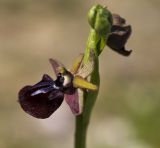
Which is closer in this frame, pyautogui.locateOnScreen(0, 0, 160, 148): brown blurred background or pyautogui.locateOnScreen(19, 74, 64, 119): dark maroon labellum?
pyautogui.locateOnScreen(19, 74, 64, 119): dark maroon labellum

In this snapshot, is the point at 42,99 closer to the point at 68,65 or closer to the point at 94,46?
the point at 94,46

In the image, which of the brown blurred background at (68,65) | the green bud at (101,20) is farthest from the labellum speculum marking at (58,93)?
the brown blurred background at (68,65)

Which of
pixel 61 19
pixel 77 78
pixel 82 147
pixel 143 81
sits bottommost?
pixel 82 147

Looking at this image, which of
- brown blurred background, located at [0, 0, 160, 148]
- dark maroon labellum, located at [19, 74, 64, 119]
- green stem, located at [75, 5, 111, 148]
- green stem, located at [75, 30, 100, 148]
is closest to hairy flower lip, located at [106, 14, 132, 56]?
green stem, located at [75, 5, 111, 148]

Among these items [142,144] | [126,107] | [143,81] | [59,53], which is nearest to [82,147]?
[142,144]

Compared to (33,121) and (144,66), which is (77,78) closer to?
(33,121)

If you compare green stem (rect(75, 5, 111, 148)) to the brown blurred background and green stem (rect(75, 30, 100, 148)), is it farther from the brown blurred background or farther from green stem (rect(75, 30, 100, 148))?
the brown blurred background

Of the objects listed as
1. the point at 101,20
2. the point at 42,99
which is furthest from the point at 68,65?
the point at 101,20
